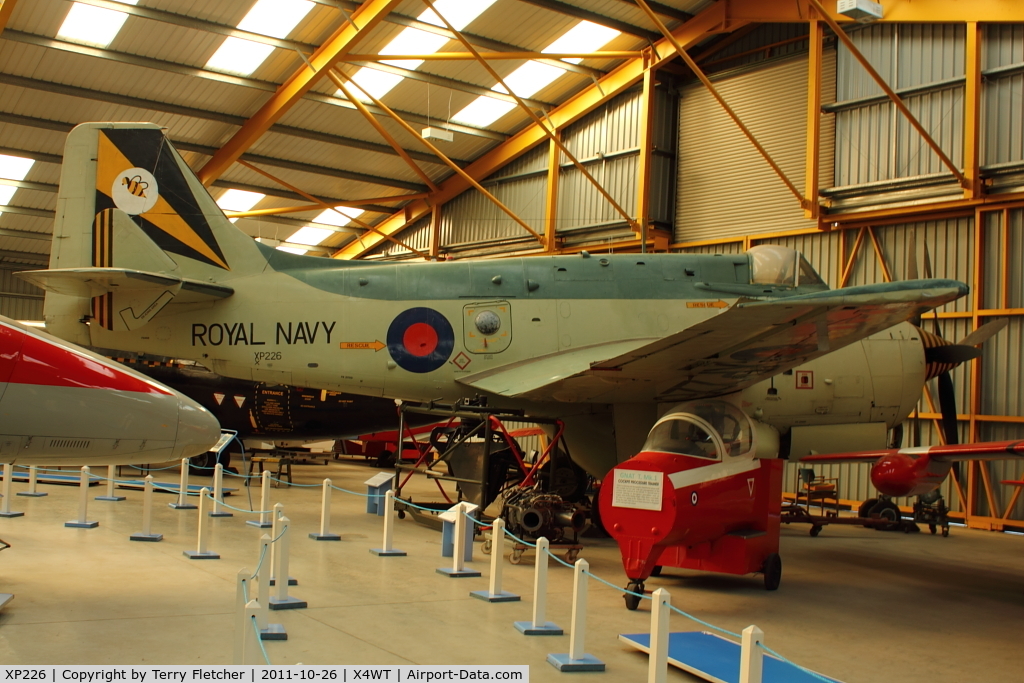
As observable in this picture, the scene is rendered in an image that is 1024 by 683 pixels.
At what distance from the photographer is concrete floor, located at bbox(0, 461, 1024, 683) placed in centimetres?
546

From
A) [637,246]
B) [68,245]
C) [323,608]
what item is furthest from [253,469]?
[323,608]

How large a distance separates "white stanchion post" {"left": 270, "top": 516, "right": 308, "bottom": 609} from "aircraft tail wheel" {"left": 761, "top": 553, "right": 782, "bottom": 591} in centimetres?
454

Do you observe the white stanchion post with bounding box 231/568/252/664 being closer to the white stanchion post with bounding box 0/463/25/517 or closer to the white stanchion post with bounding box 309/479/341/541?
the white stanchion post with bounding box 309/479/341/541

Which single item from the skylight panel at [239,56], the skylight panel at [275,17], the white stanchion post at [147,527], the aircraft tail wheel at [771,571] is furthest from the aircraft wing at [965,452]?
the skylight panel at [239,56]

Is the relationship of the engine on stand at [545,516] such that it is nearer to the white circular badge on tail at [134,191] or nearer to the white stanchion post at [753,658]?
the white stanchion post at [753,658]

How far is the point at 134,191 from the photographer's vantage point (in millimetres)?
11453

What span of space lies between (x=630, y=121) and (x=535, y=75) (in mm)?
2765

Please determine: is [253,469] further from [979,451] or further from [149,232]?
[979,451]

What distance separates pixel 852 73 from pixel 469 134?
10.4 meters

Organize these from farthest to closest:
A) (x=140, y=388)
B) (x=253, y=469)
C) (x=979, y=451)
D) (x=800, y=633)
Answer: (x=253, y=469), (x=979, y=451), (x=800, y=633), (x=140, y=388)

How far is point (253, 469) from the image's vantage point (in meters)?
19.5

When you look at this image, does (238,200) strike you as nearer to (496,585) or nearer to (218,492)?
(218,492)

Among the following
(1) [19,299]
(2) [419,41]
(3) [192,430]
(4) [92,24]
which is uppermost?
(2) [419,41]

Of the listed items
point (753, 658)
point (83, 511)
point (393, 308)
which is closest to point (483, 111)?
point (393, 308)
